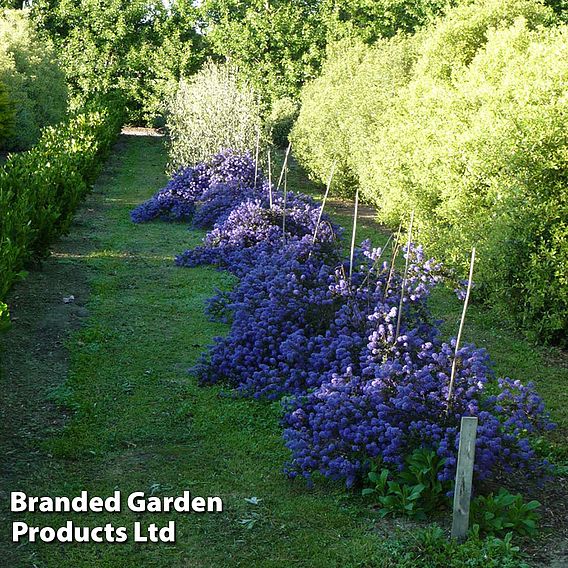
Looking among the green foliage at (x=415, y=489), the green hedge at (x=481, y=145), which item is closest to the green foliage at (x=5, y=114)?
the green hedge at (x=481, y=145)

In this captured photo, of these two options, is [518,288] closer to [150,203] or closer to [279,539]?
[279,539]

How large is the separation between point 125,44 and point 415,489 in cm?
2218

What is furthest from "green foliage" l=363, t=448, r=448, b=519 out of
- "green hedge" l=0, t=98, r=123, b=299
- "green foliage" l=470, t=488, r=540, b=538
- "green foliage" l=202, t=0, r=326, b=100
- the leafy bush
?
"green foliage" l=202, t=0, r=326, b=100

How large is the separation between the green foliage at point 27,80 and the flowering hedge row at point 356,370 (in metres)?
12.2

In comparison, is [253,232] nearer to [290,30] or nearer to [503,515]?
[503,515]

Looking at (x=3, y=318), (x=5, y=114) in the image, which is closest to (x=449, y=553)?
(x=3, y=318)

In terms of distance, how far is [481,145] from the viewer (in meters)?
7.53

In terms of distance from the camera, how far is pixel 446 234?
8.13 meters

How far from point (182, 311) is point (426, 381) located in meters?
3.45

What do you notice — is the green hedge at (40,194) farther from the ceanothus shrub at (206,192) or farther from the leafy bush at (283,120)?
the leafy bush at (283,120)

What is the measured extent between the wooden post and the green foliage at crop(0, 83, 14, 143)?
1443 centimetres

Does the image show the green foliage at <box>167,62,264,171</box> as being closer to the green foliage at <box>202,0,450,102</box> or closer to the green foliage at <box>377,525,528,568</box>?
the green foliage at <box>202,0,450,102</box>

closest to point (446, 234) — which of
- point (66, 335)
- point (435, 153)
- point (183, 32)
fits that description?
point (435, 153)

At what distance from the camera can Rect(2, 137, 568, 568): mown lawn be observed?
3.38m
